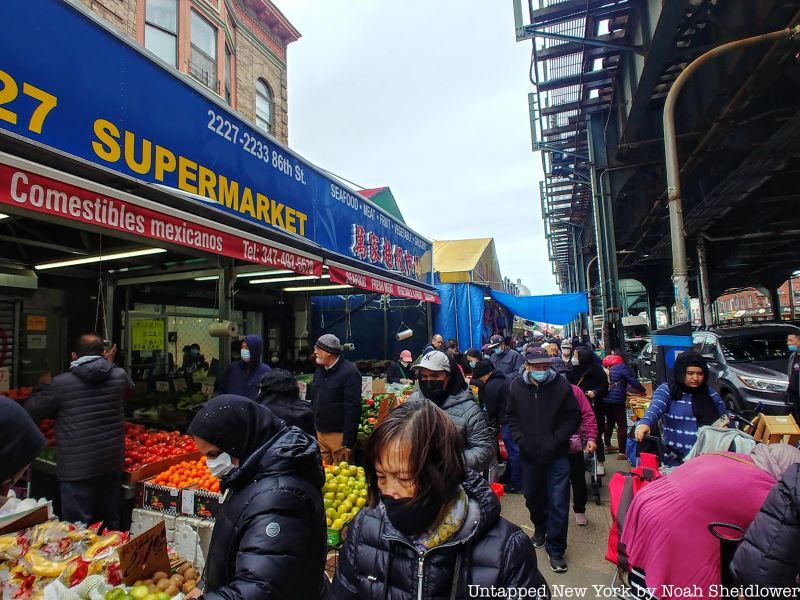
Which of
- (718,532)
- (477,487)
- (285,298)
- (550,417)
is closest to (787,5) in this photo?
(550,417)

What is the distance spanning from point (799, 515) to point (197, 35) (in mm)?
13425

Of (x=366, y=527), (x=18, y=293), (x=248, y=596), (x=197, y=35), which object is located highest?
(x=197, y=35)

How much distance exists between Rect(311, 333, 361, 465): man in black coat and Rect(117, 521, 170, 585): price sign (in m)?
2.52

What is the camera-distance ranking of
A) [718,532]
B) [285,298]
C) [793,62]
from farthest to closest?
1. [285,298]
2. [793,62]
3. [718,532]

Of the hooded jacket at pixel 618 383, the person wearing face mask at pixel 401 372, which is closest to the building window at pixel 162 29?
the person wearing face mask at pixel 401 372

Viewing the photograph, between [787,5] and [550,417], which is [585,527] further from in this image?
[787,5]

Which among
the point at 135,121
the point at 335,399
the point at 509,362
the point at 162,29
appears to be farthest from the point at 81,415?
the point at 162,29

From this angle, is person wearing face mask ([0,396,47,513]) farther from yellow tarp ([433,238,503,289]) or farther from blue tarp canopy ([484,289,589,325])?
blue tarp canopy ([484,289,589,325])

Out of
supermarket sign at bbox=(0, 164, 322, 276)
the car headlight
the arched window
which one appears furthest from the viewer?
the arched window

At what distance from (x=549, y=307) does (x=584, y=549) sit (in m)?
12.1

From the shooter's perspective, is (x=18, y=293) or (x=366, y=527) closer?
(x=366, y=527)

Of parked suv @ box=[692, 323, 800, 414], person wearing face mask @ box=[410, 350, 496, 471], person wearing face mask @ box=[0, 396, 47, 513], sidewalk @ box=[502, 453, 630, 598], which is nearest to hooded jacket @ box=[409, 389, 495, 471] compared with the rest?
person wearing face mask @ box=[410, 350, 496, 471]

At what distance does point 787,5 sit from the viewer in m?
5.63

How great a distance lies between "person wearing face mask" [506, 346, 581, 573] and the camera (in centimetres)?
379
